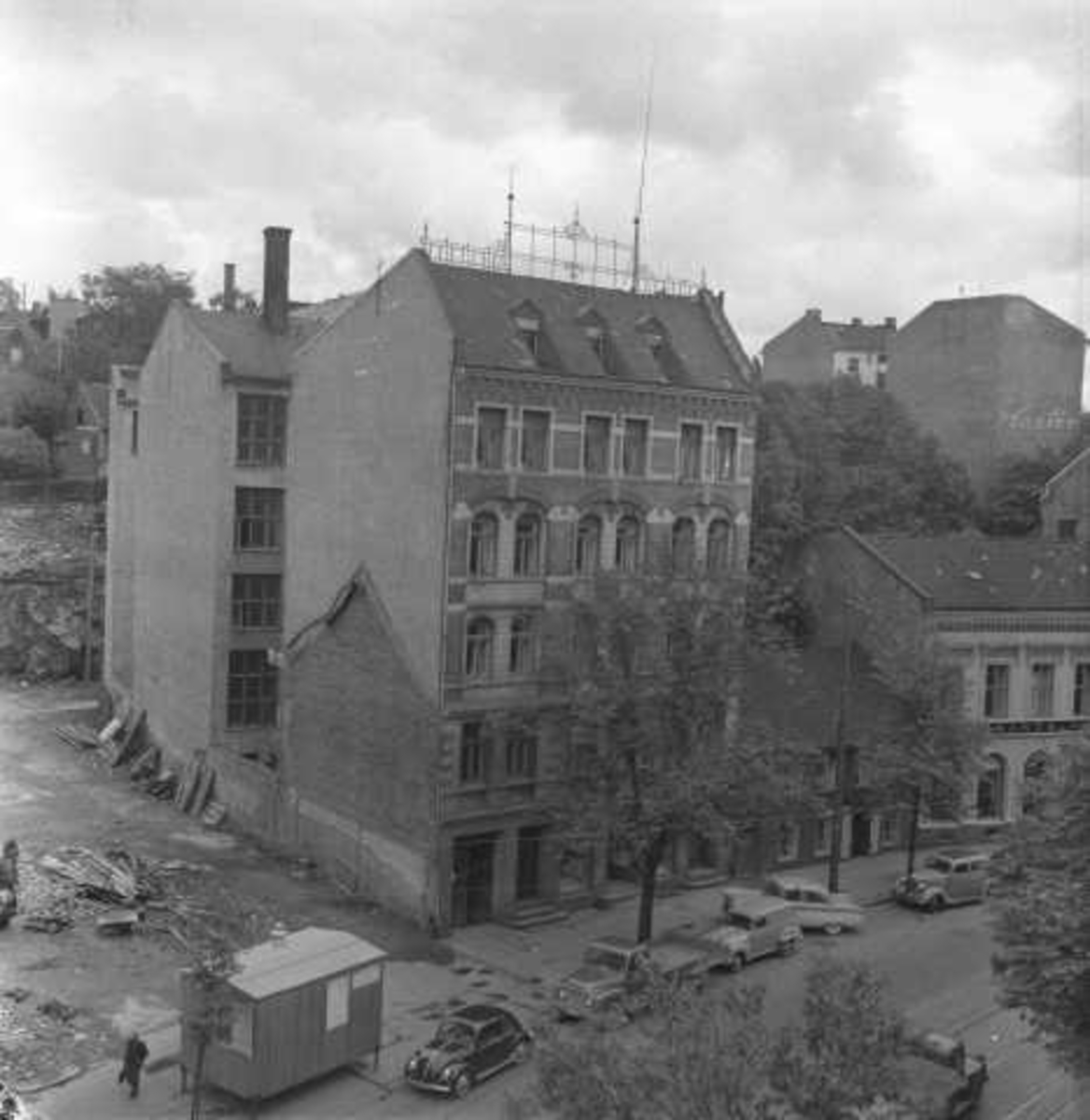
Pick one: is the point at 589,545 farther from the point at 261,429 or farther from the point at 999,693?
the point at 999,693

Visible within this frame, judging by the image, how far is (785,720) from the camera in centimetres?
4466

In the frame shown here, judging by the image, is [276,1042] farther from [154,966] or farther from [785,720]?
[785,720]

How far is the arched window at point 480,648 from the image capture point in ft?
123

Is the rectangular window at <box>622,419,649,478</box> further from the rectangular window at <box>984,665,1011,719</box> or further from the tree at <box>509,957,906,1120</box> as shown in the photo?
the tree at <box>509,957,906,1120</box>

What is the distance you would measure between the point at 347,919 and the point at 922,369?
178ft

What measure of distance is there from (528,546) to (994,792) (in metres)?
21.0

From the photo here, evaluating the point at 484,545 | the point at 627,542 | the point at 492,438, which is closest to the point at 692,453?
the point at 627,542

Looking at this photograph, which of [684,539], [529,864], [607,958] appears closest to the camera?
[607,958]

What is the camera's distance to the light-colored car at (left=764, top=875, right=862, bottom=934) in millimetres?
37156

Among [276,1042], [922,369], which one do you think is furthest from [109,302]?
[276,1042]

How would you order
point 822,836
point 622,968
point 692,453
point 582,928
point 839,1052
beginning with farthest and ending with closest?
point 822,836 → point 692,453 → point 582,928 → point 622,968 → point 839,1052

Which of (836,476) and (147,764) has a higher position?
(836,476)

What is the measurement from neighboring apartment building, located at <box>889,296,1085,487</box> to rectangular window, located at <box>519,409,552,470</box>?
1706 inches

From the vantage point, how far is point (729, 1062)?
15625mm
